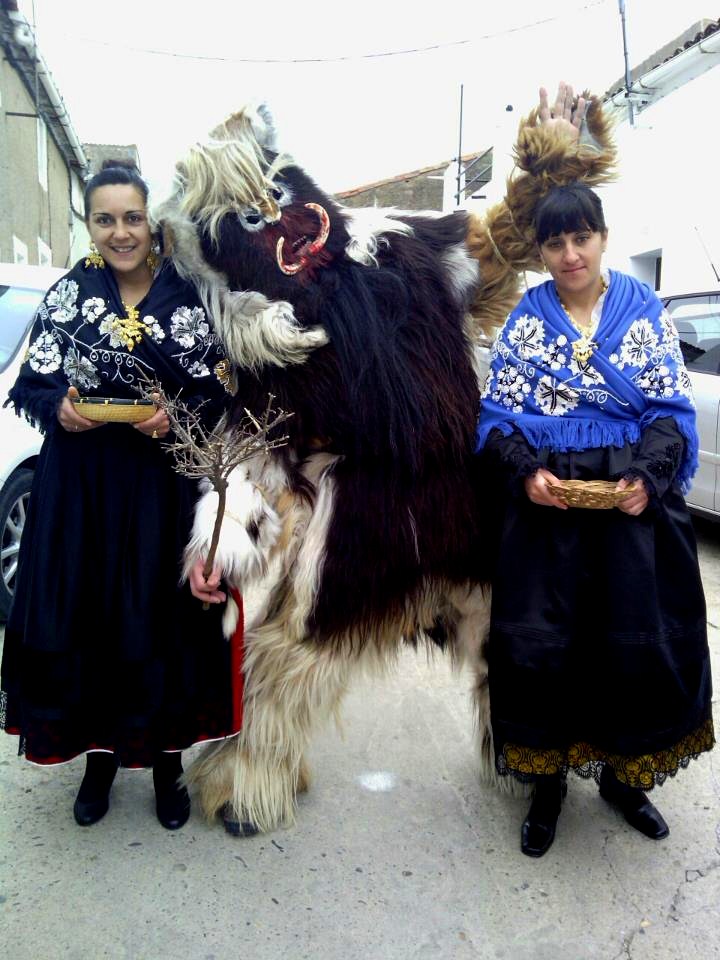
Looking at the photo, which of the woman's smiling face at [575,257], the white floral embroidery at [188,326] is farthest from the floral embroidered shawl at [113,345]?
the woman's smiling face at [575,257]

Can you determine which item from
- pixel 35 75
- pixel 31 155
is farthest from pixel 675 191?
pixel 31 155

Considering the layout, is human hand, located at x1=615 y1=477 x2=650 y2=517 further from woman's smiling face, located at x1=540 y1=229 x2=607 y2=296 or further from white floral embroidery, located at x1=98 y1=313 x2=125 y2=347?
white floral embroidery, located at x1=98 y1=313 x2=125 y2=347

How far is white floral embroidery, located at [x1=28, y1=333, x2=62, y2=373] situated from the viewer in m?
2.01

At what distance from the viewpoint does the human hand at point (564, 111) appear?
2.07 metres

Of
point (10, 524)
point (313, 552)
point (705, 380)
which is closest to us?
point (313, 552)

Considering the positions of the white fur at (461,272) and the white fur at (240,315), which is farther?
the white fur at (461,272)

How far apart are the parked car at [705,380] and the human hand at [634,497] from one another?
3.43 metres

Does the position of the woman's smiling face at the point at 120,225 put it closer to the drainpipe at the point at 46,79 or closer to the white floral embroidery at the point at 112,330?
the white floral embroidery at the point at 112,330

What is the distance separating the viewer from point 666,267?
29.4 feet

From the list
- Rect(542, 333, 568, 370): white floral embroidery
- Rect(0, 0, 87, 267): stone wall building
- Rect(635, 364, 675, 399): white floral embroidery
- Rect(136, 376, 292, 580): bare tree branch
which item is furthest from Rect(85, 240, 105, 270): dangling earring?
Rect(0, 0, 87, 267): stone wall building

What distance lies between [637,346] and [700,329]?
3.77m

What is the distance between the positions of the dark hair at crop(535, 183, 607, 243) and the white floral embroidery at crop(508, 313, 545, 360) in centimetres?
21

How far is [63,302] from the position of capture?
201cm

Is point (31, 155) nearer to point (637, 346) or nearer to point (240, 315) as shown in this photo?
point (240, 315)
